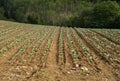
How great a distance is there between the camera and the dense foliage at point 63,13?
54125 millimetres

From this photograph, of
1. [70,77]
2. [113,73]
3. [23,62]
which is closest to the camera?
[70,77]

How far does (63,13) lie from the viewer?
88.0 meters

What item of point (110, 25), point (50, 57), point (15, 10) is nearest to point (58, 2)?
point (15, 10)

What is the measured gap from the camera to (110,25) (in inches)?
1946

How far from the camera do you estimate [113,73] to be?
8992 mm

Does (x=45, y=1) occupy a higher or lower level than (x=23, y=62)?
higher

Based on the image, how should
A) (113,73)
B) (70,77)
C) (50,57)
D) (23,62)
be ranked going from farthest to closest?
1. (50,57)
2. (23,62)
3. (113,73)
4. (70,77)

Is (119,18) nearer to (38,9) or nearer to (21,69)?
(21,69)

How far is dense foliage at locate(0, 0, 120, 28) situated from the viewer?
54125 millimetres

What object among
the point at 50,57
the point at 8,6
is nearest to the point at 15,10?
the point at 8,6

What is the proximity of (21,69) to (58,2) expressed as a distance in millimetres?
92266

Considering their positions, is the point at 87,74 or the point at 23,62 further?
the point at 23,62

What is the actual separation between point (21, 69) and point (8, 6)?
90045 millimetres

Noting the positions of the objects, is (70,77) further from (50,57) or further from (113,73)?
(50,57)
